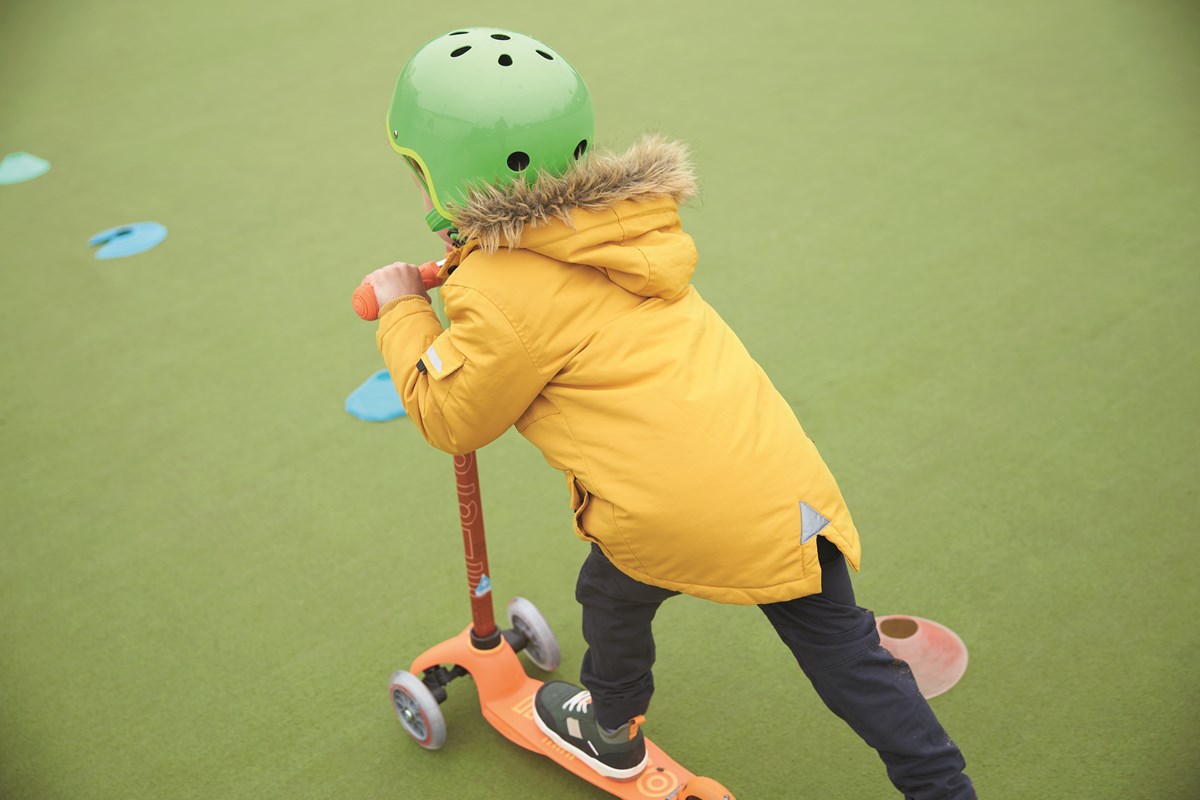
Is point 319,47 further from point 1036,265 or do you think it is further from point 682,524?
point 682,524

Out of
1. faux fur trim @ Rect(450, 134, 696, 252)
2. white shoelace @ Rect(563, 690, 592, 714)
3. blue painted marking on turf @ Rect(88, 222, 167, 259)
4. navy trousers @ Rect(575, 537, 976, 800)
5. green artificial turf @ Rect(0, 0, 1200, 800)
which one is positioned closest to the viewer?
faux fur trim @ Rect(450, 134, 696, 252)

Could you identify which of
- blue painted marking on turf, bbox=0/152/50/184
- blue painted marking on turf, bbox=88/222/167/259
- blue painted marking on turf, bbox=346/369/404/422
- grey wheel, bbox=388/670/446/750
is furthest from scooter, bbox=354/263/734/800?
blue painted marking on turf, bbox=0/152/50/184

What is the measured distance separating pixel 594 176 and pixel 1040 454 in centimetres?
154

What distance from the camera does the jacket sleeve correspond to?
1404mm

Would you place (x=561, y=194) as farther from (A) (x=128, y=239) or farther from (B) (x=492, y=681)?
(A) (x=128, y=239)

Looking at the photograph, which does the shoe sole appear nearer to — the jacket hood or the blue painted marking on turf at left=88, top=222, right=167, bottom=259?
the jacket hood

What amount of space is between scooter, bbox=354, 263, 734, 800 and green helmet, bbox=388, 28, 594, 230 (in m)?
0.52

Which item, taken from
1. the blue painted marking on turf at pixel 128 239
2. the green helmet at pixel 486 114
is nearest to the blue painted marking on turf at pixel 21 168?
the blue painted marking on turf at pixel 128 239

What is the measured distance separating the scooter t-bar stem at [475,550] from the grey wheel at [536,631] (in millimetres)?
95

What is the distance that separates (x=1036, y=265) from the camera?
10.4 feet

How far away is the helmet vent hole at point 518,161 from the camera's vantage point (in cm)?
146

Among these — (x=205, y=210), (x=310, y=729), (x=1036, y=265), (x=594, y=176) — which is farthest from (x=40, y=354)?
(x=1036, y=265)

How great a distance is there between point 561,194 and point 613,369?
0.73 ft

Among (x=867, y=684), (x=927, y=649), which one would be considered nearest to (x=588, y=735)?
(x=867, y=684)
